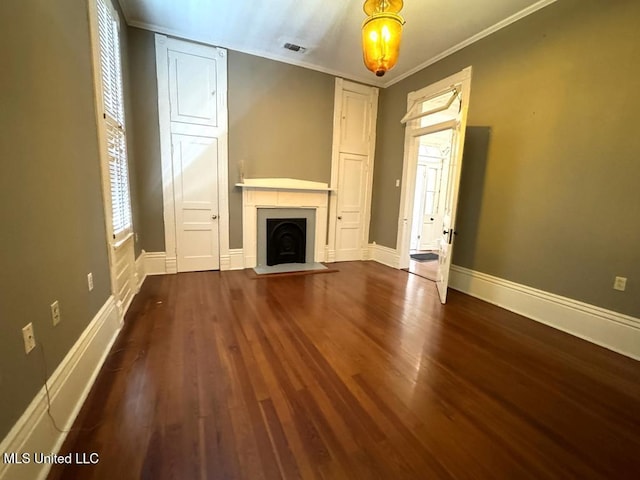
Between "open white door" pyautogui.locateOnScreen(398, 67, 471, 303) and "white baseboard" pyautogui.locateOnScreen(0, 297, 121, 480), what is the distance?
3.23 m

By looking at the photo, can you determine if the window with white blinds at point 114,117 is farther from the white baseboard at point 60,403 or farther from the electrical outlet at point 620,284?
the electrical outlet at point 620,284

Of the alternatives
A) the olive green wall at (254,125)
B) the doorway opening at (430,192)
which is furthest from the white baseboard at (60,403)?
the doorway opening at (430,192)

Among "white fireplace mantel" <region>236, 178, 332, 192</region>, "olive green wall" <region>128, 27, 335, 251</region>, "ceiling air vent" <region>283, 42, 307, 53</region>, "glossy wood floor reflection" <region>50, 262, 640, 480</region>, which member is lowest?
"glossy wood floor reflection" <region>50, 262, 640, 480</region>

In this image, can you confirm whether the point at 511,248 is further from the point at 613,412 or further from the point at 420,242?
the point at 420,242

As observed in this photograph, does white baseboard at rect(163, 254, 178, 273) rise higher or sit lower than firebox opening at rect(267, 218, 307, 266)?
lower

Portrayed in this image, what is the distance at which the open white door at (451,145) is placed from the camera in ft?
10.2

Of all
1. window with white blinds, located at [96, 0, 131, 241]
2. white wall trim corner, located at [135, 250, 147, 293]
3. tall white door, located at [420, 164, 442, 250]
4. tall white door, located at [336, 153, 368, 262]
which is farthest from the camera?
tall white door, located at [420, 164, 442, 250]

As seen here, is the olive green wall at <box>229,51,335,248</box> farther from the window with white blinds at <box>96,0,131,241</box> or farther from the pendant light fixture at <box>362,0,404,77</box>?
the pendant light fixture at <box>362,0,404,77</box>

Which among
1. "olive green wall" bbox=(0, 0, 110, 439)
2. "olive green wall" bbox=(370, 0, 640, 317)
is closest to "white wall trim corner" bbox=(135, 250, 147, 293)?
"olive green wall" bbox=(0, 0, 110, 439)

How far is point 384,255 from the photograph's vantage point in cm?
502

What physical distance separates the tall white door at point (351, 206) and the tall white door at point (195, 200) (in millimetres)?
2138

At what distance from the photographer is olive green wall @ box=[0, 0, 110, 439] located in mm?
1029

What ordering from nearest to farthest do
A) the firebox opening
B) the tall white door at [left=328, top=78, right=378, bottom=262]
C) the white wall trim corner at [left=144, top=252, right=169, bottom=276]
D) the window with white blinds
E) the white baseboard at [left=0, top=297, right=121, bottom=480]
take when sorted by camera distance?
the white baseboard at [left=0, top=297, right=121, bottom=480], the window with white blinds, the white wall trim corner at [left=144, top=252, right=169, bottom=276], the firebox opening, the tall white door at [left=328, top=78, right=378, bottom=262]

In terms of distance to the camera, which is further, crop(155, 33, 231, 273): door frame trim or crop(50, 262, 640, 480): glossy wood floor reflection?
crop(155, 33, 231, 273): door frame trim
